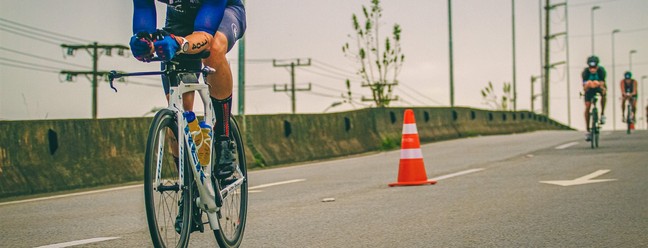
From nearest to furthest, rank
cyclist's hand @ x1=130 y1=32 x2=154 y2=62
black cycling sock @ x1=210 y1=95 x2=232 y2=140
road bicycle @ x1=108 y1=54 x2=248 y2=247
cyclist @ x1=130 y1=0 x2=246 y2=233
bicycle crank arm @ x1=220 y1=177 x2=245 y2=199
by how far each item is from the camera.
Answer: cyclist's hand @ x1=130 y1=32 x2=154 y2=62
road bicycle @ x1=108 y1=54 x2=248 y2=247
cyclist @ x1=130 y1=0 x2=246 y2=233
bicycle crank arm @ x1=220 y1=177 x2=245 y2=199
black cycling sock @ x1=210 y1=95 x2=232 y2=140

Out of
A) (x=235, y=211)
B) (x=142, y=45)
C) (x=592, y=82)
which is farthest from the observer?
(x=592, y=82)

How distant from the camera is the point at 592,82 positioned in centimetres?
1970

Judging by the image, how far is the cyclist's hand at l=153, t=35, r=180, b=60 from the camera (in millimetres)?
4578

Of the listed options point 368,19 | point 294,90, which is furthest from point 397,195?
point 294,90

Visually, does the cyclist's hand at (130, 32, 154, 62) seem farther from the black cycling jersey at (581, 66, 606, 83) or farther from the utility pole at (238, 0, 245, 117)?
the black cycling jersey at (581, 66, 606, 83)

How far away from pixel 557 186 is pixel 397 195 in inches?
71.5

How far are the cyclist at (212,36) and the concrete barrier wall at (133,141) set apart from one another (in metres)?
5.56

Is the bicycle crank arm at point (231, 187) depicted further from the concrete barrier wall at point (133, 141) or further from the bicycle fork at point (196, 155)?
the concrete barrier wall at point (133, 141)

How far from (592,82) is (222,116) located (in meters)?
15.2

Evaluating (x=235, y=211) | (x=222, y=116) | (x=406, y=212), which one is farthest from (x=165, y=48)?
(x=406, y=212)

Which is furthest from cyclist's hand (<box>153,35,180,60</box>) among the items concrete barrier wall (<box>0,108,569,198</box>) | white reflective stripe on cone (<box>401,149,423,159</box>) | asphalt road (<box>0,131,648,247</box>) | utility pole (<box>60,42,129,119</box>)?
utility pole (<box>60,42,129,119</box>)

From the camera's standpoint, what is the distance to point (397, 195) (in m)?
9.87

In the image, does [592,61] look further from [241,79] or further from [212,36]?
[212,36]

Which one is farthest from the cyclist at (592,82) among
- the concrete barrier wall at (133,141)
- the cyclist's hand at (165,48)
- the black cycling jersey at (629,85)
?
the cyclist's hand at (165,48)
